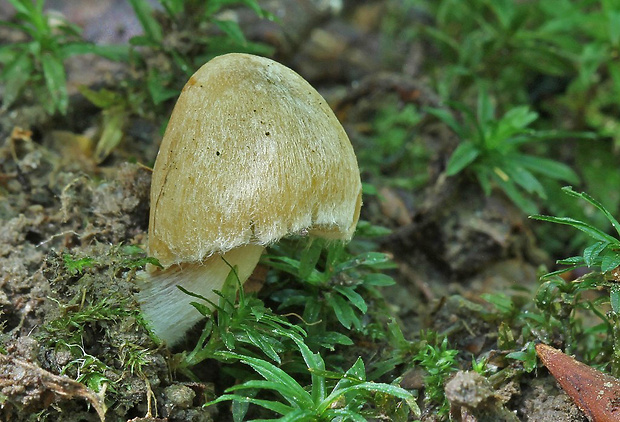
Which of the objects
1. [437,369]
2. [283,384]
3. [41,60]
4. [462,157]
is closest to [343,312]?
[437,369]

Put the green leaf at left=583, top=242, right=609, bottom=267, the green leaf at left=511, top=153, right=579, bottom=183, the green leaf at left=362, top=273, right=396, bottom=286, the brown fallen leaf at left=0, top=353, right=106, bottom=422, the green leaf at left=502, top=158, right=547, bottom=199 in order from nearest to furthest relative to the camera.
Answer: the brown fallen leaf at left=0, top=353, right=106, bottom=422
the green leaf at left=583, top=242, right=609, bottom=267
the green leaf at left=362, top=273, right=396, bottom=286
the green leaf at left=502, top=158, right=547, bottom=199
the green leaf at left=511, top=153, right=579, bottom=183

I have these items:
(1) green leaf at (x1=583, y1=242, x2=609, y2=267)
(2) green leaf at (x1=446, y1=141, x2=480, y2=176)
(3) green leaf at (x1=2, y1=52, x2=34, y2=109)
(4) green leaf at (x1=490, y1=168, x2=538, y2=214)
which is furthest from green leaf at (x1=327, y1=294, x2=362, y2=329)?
(3) green leaf at (x1=2, y1=52, x2=34, y2=109)

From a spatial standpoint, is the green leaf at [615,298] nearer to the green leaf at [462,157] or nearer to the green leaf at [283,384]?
the green leaf at [283,384]

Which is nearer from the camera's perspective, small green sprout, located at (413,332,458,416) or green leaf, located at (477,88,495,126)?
small green sprout, located at (413,332,458,416)

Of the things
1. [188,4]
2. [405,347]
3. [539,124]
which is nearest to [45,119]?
[188,4]

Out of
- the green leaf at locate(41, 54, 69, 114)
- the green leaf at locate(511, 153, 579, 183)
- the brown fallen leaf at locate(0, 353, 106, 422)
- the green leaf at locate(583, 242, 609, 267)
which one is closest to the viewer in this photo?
the brown fallen leaf at locate(0, 353, 106, 422)

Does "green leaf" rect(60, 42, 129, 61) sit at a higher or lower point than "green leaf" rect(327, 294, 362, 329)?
higher

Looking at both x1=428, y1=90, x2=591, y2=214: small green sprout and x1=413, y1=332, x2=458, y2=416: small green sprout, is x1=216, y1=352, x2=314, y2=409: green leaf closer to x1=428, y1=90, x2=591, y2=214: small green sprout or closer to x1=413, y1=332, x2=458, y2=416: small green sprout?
x1=413, y1=332, x2=458, y2=416: small green sprout

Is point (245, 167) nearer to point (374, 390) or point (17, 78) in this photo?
point (374, 390)
